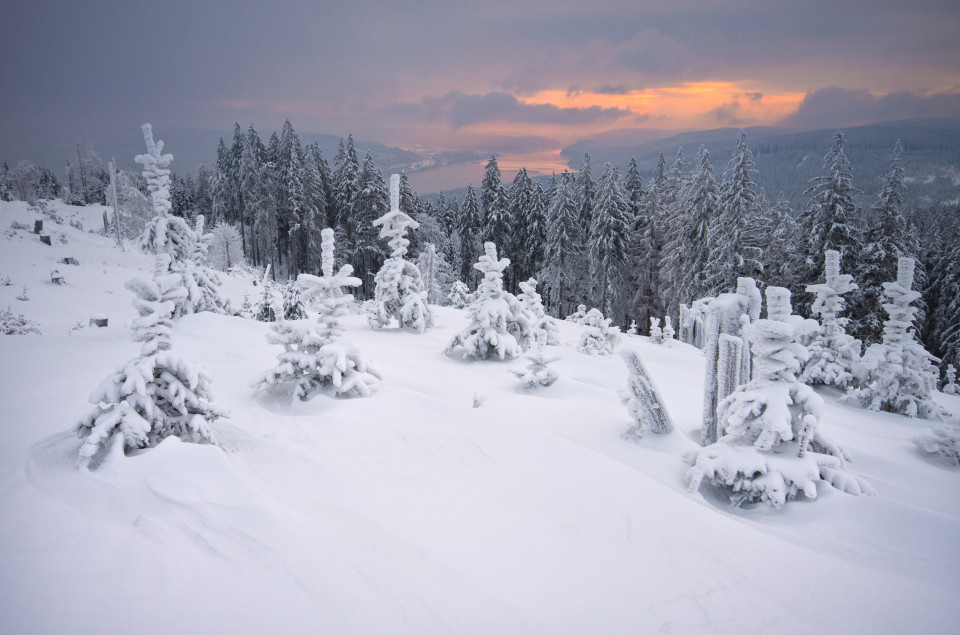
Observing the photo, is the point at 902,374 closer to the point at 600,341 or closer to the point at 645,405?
the point at 600,341

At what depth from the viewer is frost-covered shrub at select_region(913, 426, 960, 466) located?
24.2 feet

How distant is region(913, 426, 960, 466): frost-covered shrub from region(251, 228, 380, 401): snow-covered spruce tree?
31.0 ft

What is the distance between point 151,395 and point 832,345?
15340 mm

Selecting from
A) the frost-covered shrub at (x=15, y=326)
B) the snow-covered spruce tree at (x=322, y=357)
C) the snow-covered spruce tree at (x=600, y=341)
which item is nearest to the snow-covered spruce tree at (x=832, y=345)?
the snow-covered spruce tree at (x=600, y=341)

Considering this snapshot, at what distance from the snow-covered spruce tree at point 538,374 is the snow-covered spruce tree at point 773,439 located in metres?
3.86

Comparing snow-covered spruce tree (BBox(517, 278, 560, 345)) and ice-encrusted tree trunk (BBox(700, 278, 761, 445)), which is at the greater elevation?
ice-encrusted tree trunk (BBox(700, 278, 761, 445))

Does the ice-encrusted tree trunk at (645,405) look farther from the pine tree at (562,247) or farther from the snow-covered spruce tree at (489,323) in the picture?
the pine tree at (562,247)

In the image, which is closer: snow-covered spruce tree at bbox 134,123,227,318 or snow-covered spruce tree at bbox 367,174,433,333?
snow-covered spruce tree at bbox 134,123,227,318

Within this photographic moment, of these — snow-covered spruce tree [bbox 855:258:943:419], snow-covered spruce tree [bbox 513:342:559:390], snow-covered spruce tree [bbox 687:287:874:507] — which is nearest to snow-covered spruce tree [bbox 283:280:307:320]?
snow-covered spruce tree [bbox 513:342:559:390]

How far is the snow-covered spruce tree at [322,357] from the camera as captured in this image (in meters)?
6.95

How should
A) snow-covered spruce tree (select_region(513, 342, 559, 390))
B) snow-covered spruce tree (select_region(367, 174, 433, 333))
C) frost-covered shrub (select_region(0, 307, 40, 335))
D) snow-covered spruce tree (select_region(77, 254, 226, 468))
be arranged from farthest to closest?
1. snow-covered spruce tree (select_region(367, 174, 433, 333))
2. frost-covered shrub (select_region(0, 307, 40, 335))
3. snow-covered spruce tree (select_region(513, 342, 559, 390))
4. snow-covered spruce tree (select_region(77, 254, 226, 468))

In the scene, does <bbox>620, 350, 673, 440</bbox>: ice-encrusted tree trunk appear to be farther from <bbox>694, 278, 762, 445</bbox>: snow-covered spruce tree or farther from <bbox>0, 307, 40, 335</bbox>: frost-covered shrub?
<bbox>0, 307, 40, 335</bbox>: frost-covered shrub

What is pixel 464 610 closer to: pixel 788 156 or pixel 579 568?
pixel 579 568

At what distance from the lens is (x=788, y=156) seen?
532ft
